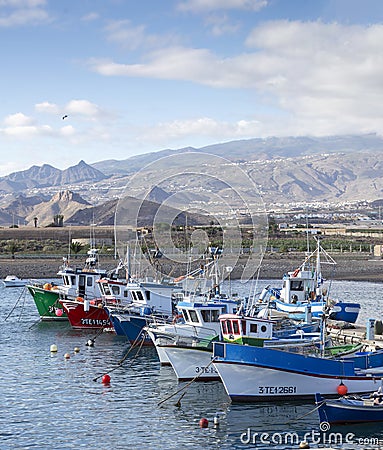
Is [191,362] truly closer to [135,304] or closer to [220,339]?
[220,339]

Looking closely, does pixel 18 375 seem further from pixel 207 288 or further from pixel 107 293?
pixel 107 293

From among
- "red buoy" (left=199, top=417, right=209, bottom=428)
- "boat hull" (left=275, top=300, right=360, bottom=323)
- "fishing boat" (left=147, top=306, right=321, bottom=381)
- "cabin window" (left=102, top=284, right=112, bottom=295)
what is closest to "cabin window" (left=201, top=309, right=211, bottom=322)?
"fishing boat" (left=147, top=306, right=321, bottom=381)

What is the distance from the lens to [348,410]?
2239 cm

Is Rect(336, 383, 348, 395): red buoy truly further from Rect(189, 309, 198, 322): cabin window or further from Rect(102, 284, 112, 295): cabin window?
Rect(102, 284, 112, 295): cabin window

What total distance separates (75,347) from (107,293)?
6401 mm

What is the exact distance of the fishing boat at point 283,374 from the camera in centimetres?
2558

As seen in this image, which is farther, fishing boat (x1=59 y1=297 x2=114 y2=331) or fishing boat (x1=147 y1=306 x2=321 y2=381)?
fishing boat (x1=59 y1=297 x2=114 y2=331)

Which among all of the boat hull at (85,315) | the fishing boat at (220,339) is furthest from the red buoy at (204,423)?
the boat hull at (85,315)

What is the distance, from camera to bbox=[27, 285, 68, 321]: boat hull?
160 ft

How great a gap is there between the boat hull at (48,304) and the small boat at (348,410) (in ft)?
93.0

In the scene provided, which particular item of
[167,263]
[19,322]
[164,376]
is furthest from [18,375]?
[167,263]

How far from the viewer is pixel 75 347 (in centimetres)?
3888

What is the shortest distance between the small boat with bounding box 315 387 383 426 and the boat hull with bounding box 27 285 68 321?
28.3 metres

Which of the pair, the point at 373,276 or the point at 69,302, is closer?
the point at 69,302
